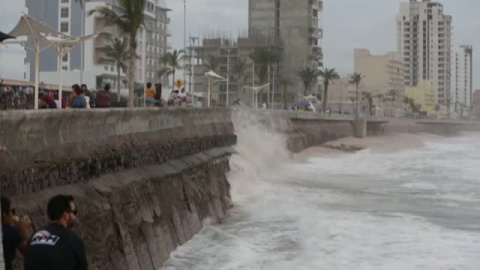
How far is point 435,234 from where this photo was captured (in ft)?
50.0

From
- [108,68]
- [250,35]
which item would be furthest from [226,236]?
[250,35]

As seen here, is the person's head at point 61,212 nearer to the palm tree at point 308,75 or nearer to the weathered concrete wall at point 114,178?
the weathered concrete wall at point 114,178

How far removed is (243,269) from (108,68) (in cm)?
7535

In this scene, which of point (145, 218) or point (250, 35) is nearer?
point (145, 218)

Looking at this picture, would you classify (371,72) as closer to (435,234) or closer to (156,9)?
(156,9)

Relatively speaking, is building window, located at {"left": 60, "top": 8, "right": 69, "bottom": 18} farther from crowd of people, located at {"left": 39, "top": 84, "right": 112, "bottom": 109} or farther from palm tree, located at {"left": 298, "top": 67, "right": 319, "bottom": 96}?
crowd of people, located at {"left": 39, "top": 84, "right": 112, "bottom": 109}

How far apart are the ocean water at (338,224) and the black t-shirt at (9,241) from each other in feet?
22.8

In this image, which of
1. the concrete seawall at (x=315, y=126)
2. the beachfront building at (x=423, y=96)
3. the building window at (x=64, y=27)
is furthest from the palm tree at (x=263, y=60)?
the beachfront building at (x=423, y=96)

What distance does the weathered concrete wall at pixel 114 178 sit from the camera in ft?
27.7

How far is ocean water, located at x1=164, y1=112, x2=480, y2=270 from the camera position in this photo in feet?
40.5

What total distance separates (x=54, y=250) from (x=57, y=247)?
29 mm

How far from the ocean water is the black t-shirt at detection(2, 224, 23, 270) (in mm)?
6942

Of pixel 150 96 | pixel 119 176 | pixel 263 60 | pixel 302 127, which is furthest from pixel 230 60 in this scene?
pixel 119 176

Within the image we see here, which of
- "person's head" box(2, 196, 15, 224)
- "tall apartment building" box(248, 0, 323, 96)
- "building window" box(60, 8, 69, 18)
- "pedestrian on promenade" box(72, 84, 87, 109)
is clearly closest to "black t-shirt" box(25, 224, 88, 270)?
"person's head" box(2, 196, 15, 224)
